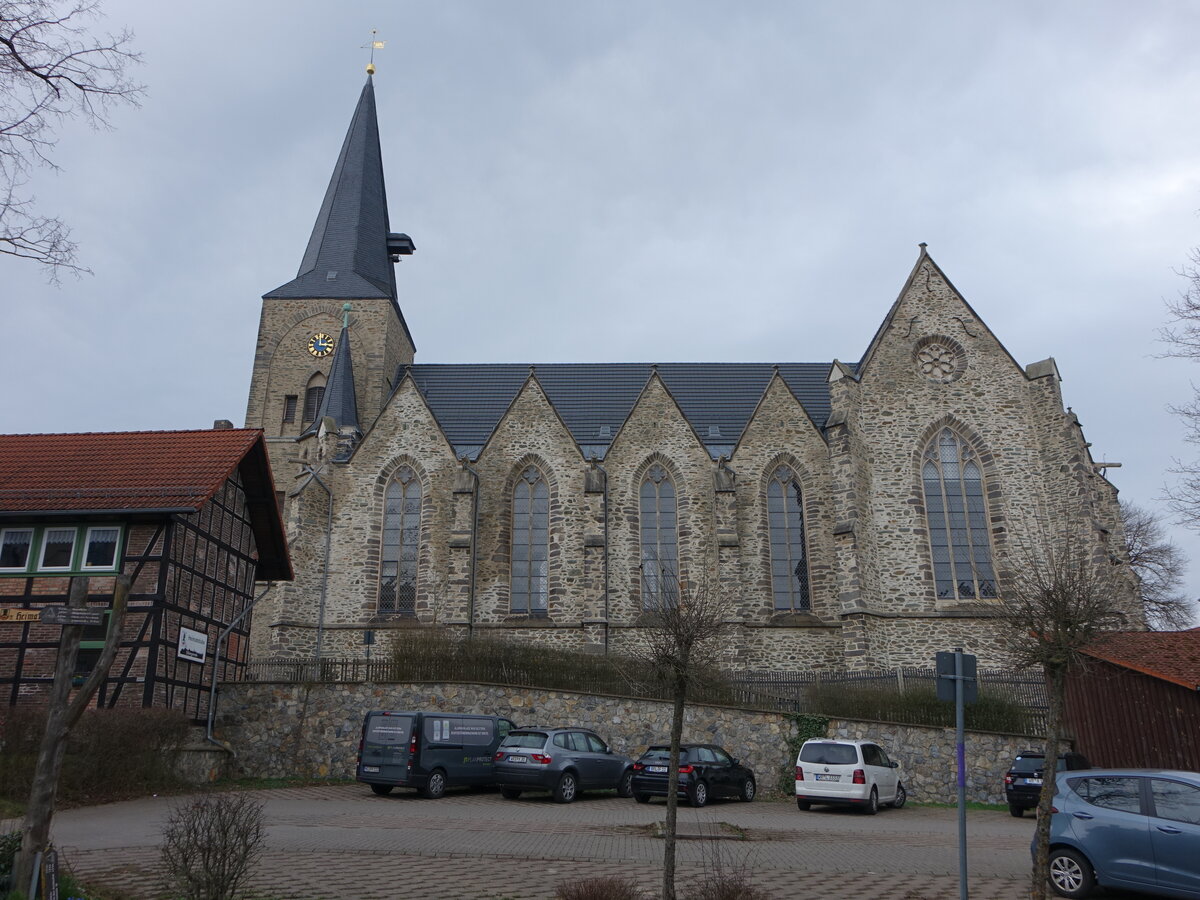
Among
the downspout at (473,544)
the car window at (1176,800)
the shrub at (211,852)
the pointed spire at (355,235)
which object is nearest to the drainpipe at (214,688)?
the downspout at (473,544)

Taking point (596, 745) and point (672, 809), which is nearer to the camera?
point (672, 809)

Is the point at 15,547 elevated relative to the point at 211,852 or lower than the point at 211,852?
elevated

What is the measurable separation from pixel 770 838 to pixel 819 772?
4.26m

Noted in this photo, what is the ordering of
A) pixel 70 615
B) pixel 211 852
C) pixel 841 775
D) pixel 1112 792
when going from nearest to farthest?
pixel 211 852 < pixel 70 615 < pixel 1112 792 < pixel 841 775

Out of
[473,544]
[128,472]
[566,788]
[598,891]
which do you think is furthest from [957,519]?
[598,891]

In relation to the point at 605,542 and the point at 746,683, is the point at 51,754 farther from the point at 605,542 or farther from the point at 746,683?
the point at 605,542

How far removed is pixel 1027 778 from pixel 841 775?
3.21 metres

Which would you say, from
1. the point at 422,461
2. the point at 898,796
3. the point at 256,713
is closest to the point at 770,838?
the point at 898,796

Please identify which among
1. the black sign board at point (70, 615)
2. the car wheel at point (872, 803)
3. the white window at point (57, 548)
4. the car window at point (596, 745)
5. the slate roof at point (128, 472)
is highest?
the slate roof at point (128, 472)

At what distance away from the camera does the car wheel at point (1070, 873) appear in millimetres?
9609

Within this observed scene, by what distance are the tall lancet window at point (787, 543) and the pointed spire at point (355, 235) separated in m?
17.0

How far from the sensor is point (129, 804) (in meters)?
15.7

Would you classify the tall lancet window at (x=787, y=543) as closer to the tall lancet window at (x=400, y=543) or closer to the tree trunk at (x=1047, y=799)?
the tall lancet window at (x=400, y=543)

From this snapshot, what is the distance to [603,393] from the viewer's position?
3606cm
